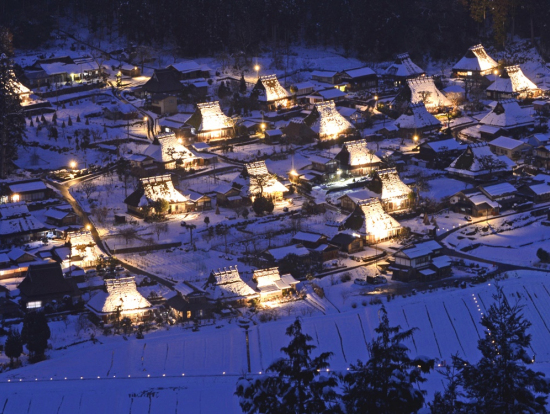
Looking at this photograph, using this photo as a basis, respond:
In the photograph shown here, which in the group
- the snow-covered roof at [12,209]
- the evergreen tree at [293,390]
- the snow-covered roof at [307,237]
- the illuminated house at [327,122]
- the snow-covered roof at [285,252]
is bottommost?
the illuminated house at [327,122]

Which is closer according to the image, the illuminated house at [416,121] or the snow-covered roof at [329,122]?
the snow-covered roof at [329,122]

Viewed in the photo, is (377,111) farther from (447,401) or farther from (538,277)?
(447,401)

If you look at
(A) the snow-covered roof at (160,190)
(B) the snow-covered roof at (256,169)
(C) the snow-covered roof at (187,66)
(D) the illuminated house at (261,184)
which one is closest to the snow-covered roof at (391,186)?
(D) the illuminated house at (261,184)

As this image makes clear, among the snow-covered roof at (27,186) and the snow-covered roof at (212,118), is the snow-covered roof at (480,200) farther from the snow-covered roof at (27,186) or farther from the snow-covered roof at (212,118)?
the snow-covered roof at (27,186)

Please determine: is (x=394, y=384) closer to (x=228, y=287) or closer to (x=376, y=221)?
(x=228, y=287)

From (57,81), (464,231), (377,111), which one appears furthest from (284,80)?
(464,231)

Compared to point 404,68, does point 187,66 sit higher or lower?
higher

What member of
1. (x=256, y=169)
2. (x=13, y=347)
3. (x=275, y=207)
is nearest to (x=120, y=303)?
(x=13, y=347)
